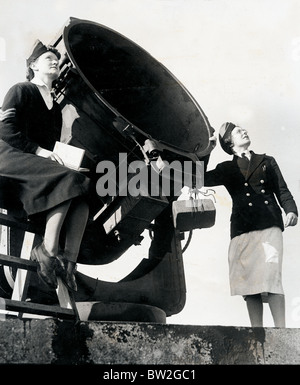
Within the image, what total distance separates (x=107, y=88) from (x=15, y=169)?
1.45m

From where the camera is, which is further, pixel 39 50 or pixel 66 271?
pixel 39 50

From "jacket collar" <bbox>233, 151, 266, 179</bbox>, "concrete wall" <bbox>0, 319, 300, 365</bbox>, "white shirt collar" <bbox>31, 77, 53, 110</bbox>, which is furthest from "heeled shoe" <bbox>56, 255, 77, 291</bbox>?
"jacket collar" <bbox>233, 151, 266, 179</bbox>

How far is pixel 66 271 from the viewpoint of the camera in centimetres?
409

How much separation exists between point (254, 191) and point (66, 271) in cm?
176

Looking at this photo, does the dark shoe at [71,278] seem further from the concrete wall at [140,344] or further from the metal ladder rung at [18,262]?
the concrete wall at [140,344]

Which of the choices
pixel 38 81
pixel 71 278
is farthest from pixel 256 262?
pixel 38 81

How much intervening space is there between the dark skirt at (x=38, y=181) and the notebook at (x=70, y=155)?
99mm

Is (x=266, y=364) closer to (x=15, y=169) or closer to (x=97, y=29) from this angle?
(x=15, y=169)

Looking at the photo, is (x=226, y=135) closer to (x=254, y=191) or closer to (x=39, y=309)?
(x=254, y=191)

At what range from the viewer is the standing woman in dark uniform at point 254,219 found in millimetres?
4793

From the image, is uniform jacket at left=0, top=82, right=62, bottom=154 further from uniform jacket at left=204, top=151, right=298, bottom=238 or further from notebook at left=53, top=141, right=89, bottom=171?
uniform jacket at left=204, top=151, right=298, bottom=238

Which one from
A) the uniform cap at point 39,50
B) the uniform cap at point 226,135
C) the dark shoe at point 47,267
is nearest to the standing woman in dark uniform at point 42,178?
the dark shoe at point 47,267

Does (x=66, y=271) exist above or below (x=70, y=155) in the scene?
below

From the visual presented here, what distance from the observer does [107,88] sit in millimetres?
5426
